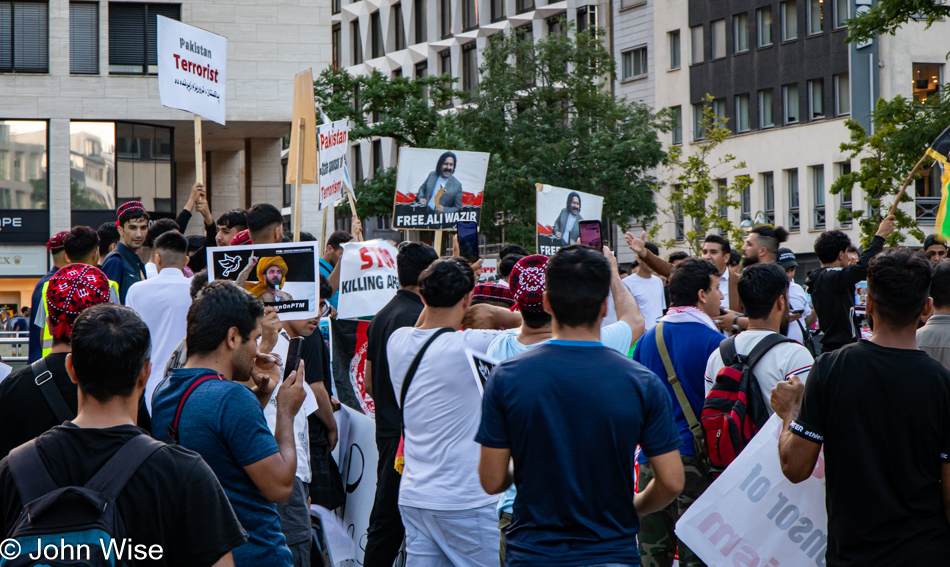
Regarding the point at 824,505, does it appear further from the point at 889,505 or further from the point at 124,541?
the point at 124,541

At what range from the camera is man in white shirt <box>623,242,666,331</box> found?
1198 cm

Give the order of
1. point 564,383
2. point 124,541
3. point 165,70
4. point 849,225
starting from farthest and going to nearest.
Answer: point 849,225, point 165,70, point 564,383, point 124,541

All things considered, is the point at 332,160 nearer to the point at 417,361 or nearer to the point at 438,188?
the point at 438,188

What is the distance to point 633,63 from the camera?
5225 centimetres

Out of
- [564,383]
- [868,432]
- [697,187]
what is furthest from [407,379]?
[697,187]

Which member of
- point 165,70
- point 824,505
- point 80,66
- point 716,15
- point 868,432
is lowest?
point 824,505

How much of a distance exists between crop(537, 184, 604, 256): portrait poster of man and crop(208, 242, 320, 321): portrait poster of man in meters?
6.16

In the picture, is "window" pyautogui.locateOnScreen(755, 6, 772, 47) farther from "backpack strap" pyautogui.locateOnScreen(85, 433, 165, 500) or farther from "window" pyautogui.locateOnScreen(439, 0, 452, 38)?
"backpack strap" pyautogui.locateOnScreen(85, 433, 165, 500)

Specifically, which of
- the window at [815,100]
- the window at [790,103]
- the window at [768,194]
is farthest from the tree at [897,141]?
the window at [768,194]

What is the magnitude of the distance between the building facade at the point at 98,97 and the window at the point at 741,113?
75.7 ft

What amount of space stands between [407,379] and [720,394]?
160 centimetres

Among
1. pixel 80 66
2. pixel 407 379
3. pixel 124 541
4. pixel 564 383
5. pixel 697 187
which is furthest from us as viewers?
pixel 697 187

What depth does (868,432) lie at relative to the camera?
434cm

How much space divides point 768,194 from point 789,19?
713 centimetres
